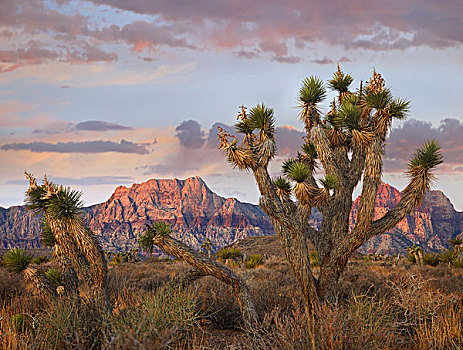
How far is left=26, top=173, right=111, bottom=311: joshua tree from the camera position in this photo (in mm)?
6727

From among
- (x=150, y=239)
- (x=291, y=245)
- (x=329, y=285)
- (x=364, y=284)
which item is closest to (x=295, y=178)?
(x=291, y=245)

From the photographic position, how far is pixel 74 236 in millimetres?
6926

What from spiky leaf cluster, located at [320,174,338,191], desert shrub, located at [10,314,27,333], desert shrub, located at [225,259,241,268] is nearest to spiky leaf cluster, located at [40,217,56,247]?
desert shrub, located at [10,314,27,333]

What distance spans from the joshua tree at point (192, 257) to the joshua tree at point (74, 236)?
40.0 inches

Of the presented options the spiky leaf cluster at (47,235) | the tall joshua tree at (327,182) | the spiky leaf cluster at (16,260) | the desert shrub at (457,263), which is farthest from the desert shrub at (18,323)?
the desert shrub at (457,263)

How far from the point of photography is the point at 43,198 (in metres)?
6.70

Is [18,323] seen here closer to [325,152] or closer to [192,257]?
[192,257]

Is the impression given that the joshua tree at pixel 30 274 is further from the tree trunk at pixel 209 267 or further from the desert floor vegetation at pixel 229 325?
the tree trunk at pixel 209 267

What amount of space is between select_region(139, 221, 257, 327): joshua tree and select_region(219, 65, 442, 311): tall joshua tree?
4.80 feet

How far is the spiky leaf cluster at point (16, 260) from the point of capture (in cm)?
725

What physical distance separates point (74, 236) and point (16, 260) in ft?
4.78

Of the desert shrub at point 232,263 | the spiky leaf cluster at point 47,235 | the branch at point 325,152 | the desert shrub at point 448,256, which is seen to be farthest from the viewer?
the desert shrub at point 232,263

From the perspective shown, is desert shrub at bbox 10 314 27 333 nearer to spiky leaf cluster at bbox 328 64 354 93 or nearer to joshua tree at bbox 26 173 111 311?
joshua tree at bbox 26 173 111 311

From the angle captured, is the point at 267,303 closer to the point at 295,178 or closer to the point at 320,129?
the point at 295,178
